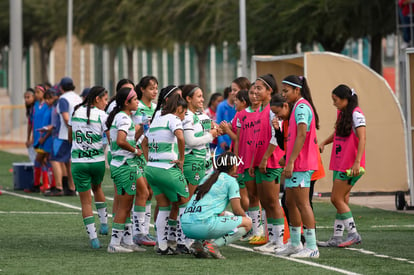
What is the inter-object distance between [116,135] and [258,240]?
226 centimetres

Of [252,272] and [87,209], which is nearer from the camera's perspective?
[252,272]

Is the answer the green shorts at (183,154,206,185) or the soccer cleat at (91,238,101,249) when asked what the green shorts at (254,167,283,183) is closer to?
the green shorts at (183,154,206,185)

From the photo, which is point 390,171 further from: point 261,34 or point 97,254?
point 261,34

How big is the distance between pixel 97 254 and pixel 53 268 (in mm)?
1165

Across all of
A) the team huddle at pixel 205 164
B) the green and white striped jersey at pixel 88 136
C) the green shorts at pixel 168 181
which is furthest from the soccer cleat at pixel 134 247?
the green and white striped jersey at pixel 88 136

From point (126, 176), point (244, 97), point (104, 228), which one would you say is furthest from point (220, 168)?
point (104, 228)

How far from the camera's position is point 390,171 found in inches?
787

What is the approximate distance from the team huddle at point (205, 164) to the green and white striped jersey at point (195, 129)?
1 cm

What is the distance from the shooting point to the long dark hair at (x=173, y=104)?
40.1 feet

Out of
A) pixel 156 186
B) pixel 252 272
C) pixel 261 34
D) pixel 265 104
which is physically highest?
pixel 261 34

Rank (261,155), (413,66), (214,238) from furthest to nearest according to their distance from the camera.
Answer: (413,66) < (261,155) < (214,238)

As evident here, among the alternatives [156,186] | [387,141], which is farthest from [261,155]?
[387,141]

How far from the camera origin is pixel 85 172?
13047 mm

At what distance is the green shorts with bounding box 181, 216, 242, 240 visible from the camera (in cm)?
1164
